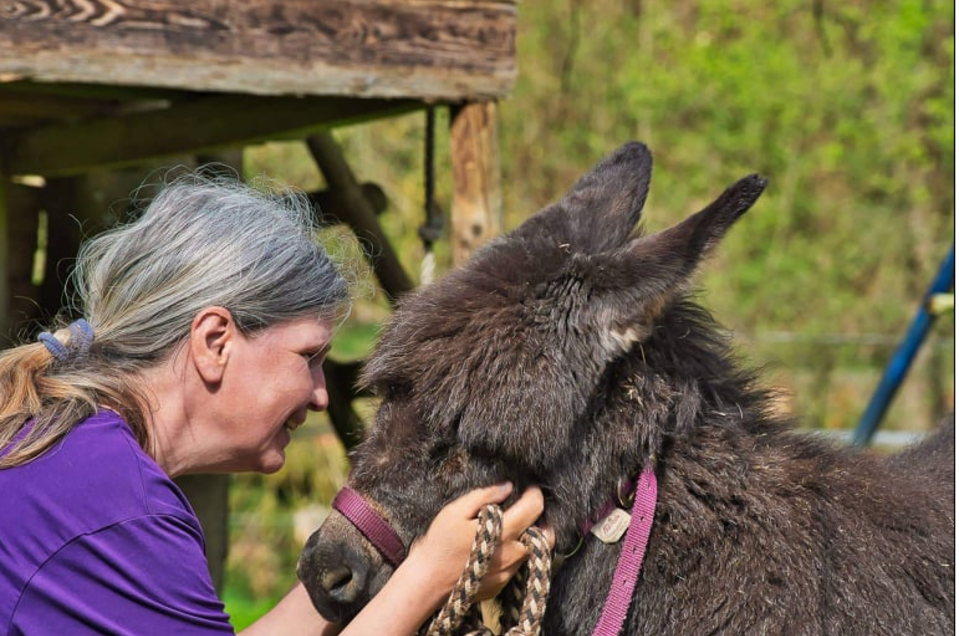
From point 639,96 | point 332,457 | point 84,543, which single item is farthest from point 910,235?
point 84,543

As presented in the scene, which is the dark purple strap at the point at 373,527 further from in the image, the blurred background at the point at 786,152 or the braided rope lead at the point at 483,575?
the blurred background at the point at 786,152

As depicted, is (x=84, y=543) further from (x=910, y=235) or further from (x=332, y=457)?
(x=910, y=235)

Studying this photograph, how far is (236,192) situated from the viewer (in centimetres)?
284

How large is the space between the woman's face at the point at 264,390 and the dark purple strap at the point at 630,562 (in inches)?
32.0

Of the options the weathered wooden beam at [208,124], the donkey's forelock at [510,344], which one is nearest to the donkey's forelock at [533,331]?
the donkey's forelock at [510,344]

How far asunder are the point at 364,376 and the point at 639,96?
1086 cm

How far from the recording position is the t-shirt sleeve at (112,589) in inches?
87.4

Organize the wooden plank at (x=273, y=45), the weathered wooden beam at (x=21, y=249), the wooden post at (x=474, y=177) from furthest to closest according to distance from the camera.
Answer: the weathered wooden beam at (x=21, y=249)
the wooden post at (x=474, y=177)
the wooden plank at (x=273, y=45)

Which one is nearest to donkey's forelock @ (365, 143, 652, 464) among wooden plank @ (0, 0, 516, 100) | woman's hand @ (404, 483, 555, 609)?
woman's hand @ (404, 483, 555, 609)

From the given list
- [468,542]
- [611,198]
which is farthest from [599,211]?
[468,542]

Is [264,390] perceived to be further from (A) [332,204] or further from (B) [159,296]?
(A) [332,204]

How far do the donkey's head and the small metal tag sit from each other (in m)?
0.05

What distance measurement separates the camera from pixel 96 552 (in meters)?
2.23

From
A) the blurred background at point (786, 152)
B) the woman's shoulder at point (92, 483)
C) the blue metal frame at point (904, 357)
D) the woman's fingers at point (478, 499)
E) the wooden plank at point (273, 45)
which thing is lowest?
the blurred background at point (786, 152)
